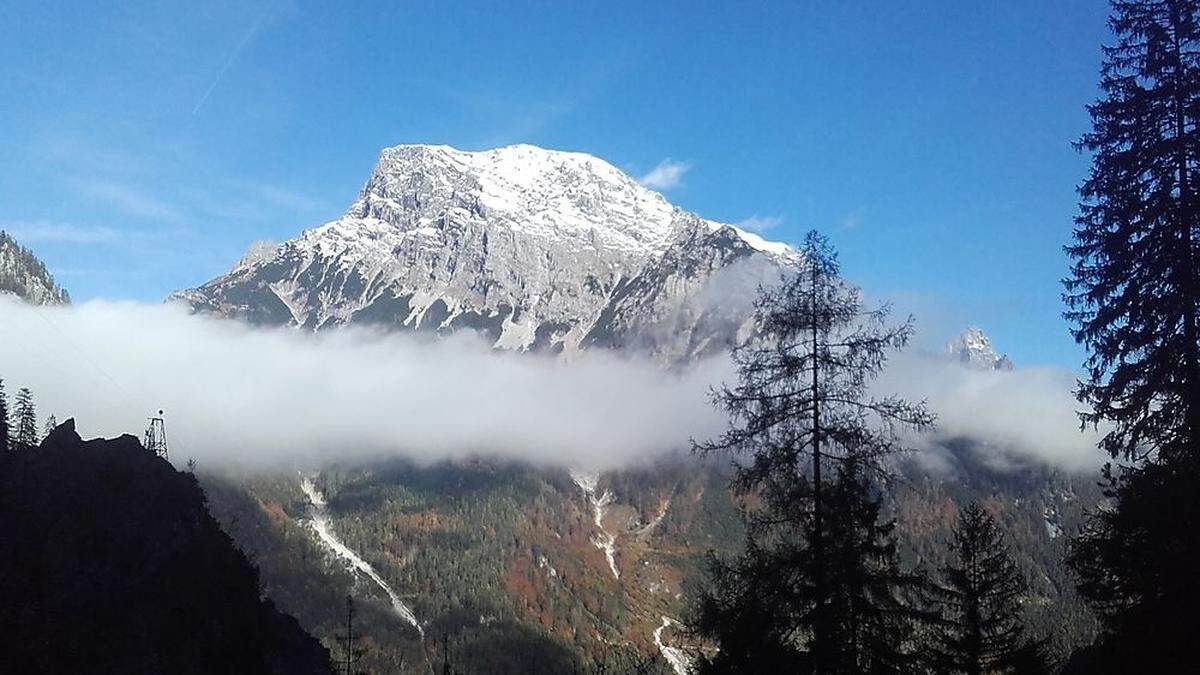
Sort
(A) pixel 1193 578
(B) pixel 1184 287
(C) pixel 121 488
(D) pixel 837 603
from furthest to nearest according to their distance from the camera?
(C) pixel 121 488 < (B) pixel 1184 287 < (D) pixel 837 603 < (A) pixel 1193 578

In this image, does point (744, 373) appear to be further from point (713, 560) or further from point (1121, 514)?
point (1121, 514)

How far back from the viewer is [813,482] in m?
20.8

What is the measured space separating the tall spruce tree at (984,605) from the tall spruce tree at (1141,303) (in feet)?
28.2

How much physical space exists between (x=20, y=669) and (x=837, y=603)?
31413 millimetres

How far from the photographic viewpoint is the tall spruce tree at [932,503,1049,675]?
30.2 metres

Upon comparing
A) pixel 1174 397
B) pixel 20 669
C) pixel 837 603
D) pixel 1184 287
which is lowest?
pixel 20 669

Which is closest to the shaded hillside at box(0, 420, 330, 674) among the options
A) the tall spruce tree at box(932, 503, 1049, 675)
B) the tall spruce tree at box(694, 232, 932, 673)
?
the tall spruce tree at box(694, 232, 932, 673)

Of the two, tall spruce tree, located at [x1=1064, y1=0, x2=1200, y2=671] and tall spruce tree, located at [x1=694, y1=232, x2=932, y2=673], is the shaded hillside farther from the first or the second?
tall spruce tree, located at [x1=1064, y1=0, x2=1200, y2=671]

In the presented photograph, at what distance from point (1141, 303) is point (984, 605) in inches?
555

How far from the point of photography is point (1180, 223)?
21766mm

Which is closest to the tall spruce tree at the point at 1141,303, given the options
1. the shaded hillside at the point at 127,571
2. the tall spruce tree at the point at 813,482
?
the tall spruce tree at the point at 813,482

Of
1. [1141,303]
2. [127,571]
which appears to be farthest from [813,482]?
[127,571]

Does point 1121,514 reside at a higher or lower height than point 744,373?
lower

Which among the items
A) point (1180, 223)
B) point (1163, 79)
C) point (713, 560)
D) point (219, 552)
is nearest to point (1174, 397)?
point (1180, 223)
